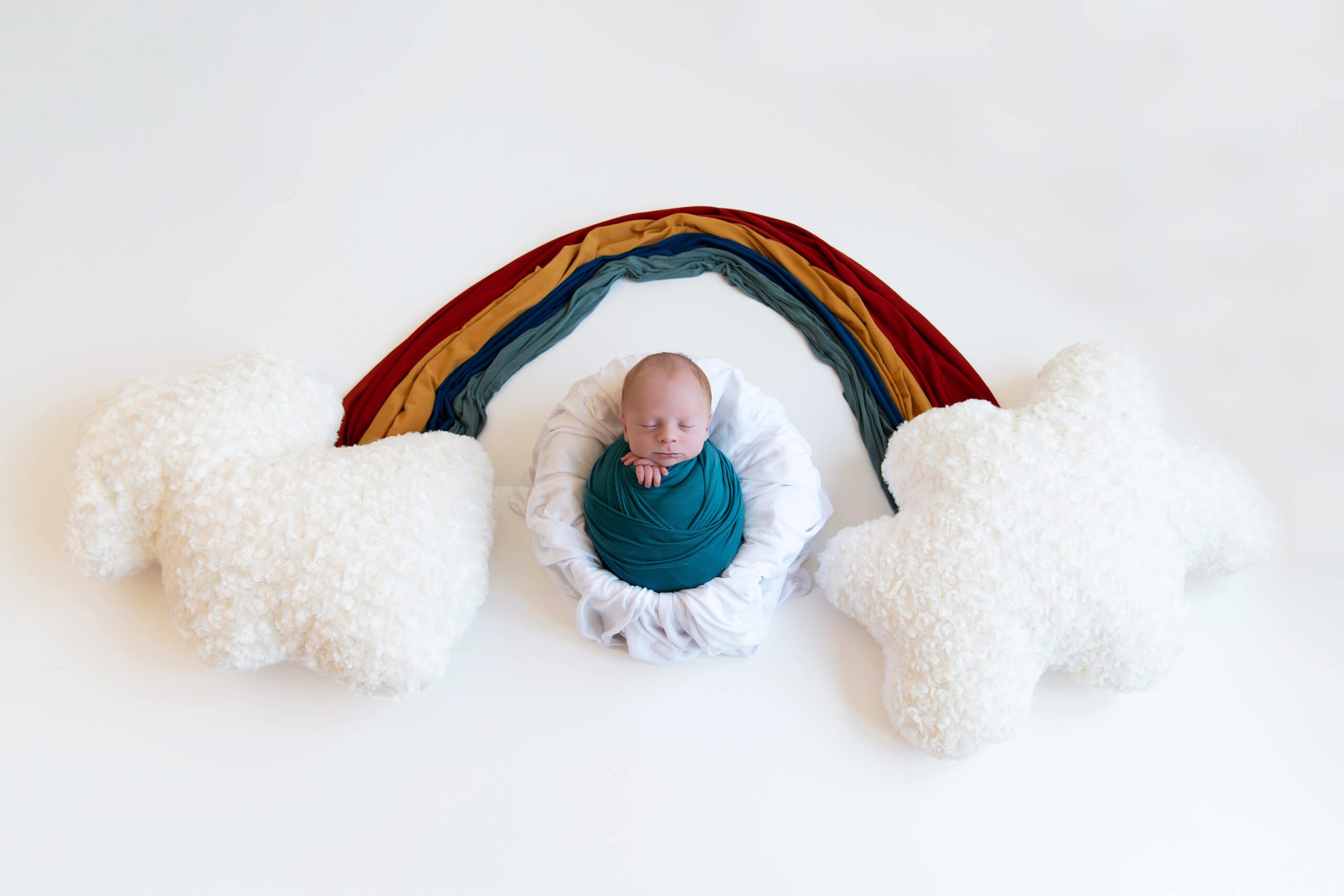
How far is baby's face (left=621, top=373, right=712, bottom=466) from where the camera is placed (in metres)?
1.52

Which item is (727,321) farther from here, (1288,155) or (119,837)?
(119,837)

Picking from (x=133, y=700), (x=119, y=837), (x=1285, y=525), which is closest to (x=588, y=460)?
(x=133, y=700)

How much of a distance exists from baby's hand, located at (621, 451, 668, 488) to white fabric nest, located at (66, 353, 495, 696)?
0.39 metres

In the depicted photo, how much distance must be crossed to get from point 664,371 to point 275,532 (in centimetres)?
85

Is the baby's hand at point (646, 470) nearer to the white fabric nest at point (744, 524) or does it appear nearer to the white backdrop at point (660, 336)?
the white fabric nest at point (744, 524)

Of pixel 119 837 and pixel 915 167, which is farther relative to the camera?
pixel 915 167

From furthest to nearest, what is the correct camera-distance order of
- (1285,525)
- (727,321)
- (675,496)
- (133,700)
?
1. (727,321)
2. (1285,525)
3. (133,700)
4. (675,496)

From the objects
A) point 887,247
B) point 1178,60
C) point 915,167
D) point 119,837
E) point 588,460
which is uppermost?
point 1178,60

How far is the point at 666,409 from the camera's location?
1.52 m

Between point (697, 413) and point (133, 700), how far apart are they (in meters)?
1.39

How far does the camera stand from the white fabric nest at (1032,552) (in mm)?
1557

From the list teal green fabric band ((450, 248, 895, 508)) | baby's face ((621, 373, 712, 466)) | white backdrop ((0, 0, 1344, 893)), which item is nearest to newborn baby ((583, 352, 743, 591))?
baby's face ((621, 373, 712, 466))

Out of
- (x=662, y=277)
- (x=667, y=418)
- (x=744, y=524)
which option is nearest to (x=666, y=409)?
(x=667, y=418)

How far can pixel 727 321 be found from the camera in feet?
6.47
